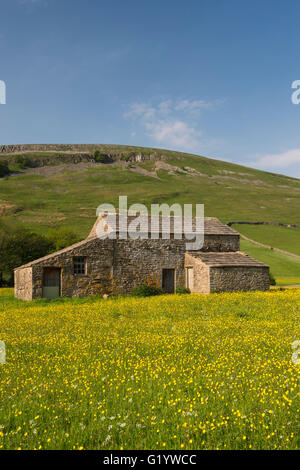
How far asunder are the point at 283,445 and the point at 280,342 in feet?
20.1

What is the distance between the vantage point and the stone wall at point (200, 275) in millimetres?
27475

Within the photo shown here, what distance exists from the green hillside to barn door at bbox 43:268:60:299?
1477 inches

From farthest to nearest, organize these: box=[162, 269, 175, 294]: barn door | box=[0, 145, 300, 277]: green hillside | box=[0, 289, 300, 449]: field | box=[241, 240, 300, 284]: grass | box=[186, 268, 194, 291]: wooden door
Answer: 1. box=[0, 145, 300, 277]: green hillside
2. box=[241, 240, 300, 284]: grass
3. box=[162, 269, 175, 294]: barn door
4. box=[186, 268, 194, 291]: wooden door
5. box=[0, 289, 300, 449]: field

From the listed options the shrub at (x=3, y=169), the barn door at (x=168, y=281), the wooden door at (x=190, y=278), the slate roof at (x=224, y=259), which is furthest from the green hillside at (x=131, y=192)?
the barn door at (x=168, y=281)

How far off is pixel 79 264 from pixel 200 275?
33.2 ft

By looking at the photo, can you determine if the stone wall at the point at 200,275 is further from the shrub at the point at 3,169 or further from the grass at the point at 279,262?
the shrub at the point at 3,169

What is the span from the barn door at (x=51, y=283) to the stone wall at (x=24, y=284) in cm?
115

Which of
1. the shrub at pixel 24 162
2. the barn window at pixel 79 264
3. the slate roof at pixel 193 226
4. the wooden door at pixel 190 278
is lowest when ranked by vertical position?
the wooden door at pixel 190 278

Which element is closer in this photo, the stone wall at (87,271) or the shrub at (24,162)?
the stone wall at (87,271)

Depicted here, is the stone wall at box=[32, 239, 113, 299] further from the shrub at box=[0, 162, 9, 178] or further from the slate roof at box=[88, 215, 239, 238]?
the shrub at box=[0, 162, 9, 178]

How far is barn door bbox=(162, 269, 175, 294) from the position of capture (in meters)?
30.0

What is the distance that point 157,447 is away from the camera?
4.85m

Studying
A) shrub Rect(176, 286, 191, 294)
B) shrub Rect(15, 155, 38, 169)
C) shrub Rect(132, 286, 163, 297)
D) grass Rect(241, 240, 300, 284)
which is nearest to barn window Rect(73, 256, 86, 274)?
shrub Rect(132, 286, 163, 297)
